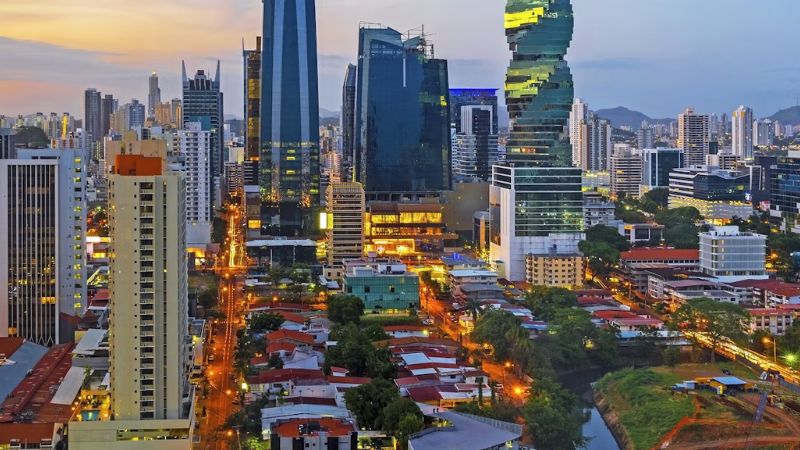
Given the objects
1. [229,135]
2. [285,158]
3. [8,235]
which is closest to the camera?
[8,235]

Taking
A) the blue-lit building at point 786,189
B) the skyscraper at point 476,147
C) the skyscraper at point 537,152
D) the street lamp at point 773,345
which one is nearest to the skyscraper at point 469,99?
the skyscraper at point 476,147

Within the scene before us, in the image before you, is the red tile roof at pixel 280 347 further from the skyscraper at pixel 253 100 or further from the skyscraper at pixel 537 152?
the skyscraper at pixel 253 100

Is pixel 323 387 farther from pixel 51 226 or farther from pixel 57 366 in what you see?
pixel 51 226

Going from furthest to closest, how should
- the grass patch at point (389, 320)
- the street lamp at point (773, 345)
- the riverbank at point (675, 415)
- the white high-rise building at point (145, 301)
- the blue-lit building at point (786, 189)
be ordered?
the blue-lit building at point (786, 189)
the grass patch at point (389, 320)
the street lamp at point (773, 345)
the riverbank at point (675, 415)
the white high-rise building at point (145, 301)

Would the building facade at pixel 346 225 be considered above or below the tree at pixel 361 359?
above

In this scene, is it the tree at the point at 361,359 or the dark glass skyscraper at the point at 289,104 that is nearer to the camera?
the tree at the point at 361,359

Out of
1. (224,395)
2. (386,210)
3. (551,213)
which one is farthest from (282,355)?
(386,210)

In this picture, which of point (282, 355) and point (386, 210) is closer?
point (282, 355)
